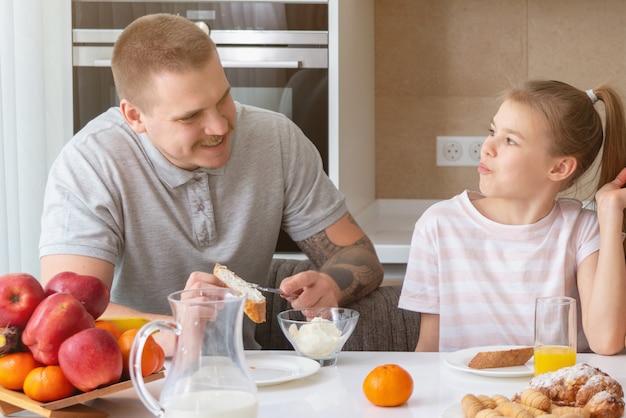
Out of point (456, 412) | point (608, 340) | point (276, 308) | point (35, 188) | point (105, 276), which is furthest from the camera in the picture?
point (35, 188)

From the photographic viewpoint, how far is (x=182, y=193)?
1.92m

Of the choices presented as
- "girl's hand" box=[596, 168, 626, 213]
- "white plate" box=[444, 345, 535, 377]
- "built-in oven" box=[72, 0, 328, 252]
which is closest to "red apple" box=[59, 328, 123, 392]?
"white plate" box=[444, 345, 535, 377]

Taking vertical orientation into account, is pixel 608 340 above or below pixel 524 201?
below

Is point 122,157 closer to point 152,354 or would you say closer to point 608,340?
point 152,354

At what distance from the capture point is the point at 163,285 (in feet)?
6.34

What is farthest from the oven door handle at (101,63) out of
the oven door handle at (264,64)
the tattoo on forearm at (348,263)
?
the tattoo on forearm at (348,263)

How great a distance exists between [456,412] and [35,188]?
1588mm

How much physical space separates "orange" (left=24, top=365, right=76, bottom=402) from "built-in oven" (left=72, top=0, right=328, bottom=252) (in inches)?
62.0

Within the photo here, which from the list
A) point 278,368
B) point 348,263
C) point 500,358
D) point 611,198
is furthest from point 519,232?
point 278,368

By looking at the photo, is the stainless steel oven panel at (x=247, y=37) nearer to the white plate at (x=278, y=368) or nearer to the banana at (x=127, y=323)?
the white plate at (x=278, y=368)

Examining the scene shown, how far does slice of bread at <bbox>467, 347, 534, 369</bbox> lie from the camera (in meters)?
1.34

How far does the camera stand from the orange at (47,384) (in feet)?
3.56

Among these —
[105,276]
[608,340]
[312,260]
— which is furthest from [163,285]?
[608,340]

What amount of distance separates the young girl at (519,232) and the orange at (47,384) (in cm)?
91
